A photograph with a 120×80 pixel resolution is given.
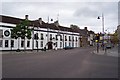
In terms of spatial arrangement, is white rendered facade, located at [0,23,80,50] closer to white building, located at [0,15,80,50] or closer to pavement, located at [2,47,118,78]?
white building, located at [0,15,80,50]

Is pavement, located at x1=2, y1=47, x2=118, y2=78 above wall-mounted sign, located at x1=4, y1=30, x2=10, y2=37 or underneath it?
underneath

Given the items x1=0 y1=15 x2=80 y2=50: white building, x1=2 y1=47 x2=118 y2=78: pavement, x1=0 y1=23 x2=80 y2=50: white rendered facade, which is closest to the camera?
x1=2 y1=47 x2=118 y2=78: pavement

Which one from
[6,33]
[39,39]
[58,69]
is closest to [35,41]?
[39,39]

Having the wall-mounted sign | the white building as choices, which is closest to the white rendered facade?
the white building

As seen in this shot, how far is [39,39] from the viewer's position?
69125mm

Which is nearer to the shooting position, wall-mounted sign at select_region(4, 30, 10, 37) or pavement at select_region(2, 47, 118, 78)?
pavement at select_region(2, 47, 118, 78)

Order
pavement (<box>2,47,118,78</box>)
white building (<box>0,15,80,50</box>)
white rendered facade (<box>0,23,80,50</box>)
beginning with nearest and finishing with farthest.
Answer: pavement (<box>2,47,118,78</box>) → white rendered facade (<box>0,23,80,50</box>) → white building (<box>0,15,80,50</box>)

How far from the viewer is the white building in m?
54.2

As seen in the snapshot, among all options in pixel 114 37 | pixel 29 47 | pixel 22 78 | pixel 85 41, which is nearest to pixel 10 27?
pixel 29 47

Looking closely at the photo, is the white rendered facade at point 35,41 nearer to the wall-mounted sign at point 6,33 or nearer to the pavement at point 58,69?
the wall-mounted sign at point 6,33

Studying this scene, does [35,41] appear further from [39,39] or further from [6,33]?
[6,33]

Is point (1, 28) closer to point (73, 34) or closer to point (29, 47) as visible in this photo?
point (29, 47)

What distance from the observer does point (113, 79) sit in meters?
10.4

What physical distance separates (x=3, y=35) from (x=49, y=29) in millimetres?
26475
